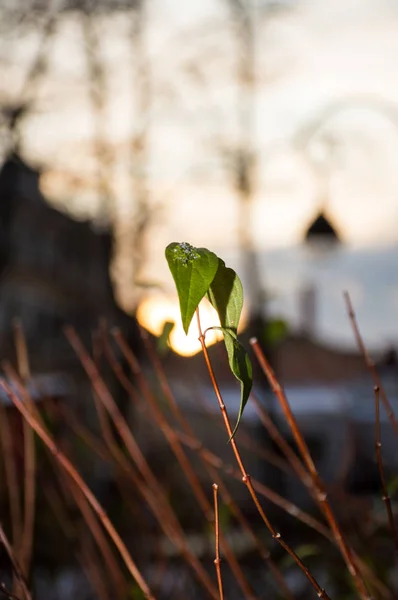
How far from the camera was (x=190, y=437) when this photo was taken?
1.19 metres

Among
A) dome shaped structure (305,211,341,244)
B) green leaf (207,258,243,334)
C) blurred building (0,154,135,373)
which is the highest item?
blurred building (0,154,135,373)

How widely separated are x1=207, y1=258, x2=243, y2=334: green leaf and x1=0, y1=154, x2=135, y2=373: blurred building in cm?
492

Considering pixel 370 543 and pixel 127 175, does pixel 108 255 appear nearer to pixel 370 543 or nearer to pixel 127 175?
pixel 127 175

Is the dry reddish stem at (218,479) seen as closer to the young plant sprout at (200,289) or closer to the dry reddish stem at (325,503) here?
the dry reddish stem at (325,503)

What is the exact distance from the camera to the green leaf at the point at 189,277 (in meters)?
0.54

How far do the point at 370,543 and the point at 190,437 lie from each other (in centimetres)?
141

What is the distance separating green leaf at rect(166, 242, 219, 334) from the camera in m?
0.54

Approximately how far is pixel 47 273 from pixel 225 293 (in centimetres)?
880

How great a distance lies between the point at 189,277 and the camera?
0.54 metres

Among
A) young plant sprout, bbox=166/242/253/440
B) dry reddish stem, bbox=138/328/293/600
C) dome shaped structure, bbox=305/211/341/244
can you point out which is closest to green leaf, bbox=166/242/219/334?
young plant sprout, bbox=166/242/253/440

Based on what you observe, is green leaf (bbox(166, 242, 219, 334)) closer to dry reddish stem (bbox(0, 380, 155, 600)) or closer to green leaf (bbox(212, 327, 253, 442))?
green leaf (bbox(212, 327, 253, 442))

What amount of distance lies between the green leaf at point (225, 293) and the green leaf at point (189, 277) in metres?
0.05

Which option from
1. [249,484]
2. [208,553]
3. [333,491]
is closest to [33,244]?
[208,553]

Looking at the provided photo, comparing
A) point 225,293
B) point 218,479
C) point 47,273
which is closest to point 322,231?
point 218,479
